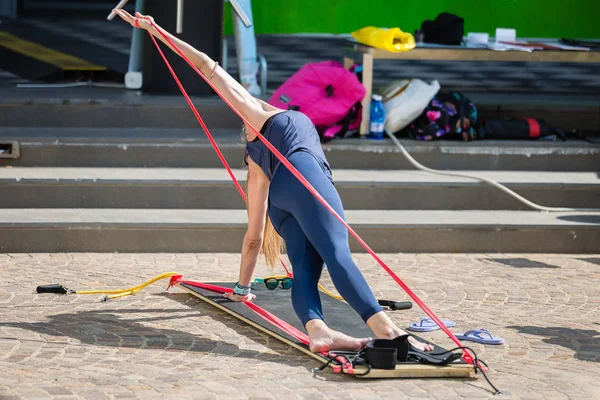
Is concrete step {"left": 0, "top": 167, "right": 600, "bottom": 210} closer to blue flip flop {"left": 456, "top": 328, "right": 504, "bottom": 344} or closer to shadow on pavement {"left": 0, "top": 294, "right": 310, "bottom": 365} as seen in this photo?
shadow on pavement {"left": 0, "top": 294, "right": 310, "bottom": 365}

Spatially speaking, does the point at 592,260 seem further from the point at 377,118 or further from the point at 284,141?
the point at 284,141

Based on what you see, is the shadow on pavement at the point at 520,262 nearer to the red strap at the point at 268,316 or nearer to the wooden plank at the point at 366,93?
the wooden plank at the point at 366,93

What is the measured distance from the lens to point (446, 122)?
29.3 ft

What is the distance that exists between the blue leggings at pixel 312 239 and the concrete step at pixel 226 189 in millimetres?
2589

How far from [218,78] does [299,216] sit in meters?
0.83

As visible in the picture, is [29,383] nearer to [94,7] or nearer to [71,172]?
[71,172]

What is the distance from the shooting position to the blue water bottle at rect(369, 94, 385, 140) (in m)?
8.85

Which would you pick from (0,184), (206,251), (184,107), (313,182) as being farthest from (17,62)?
(313,182)

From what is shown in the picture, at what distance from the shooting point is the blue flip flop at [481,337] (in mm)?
5590

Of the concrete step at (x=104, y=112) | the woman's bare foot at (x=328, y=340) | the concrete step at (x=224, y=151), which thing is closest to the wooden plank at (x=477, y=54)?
the concrete step at (x=224, y=151)

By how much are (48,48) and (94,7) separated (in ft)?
8.53

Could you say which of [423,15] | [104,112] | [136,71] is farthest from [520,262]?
[423,15]

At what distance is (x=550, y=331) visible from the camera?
5.86 m

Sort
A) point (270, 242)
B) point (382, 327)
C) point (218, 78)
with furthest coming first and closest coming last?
1. point (270, 242)
2. point (218, 78)
3. point (382, 327)
